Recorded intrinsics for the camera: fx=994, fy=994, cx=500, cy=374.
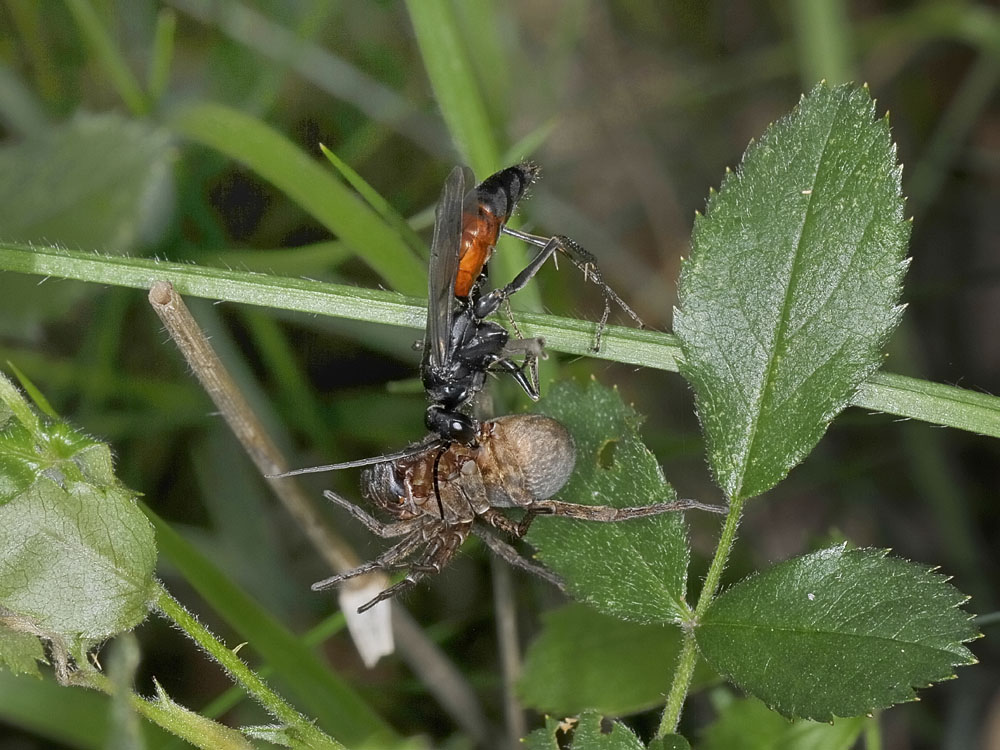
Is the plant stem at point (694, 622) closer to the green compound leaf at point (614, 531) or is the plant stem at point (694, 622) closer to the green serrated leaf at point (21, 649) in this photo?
the green compound leaf at point (614, 531)

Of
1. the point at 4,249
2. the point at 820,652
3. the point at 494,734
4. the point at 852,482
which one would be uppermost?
the point at 852,482

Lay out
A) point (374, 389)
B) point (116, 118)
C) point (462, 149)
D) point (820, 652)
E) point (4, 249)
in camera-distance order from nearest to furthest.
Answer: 1. point (820, 652)
2. point (4, 249)
3. point (462, 149)
4. point (116, 118)
5. point (374, 389)

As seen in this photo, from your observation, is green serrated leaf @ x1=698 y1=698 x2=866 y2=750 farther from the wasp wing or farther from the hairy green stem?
the wasp wing

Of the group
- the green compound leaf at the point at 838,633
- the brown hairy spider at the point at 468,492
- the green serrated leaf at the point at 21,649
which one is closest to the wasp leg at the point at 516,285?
the brown hairy spider at the point at 468,492

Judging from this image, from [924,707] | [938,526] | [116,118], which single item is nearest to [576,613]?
[924,707]

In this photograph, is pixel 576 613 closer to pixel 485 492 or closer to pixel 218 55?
pixel 485 492

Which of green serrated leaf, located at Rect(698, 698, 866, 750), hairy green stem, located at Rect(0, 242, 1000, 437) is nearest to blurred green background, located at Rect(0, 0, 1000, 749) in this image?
hairy green stem, located at Rect(0, 242, 1000, 437)

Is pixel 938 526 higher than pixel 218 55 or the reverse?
the reverse

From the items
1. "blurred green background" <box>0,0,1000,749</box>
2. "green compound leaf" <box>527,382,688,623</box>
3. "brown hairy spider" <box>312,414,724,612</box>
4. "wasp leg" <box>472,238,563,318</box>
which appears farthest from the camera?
"blurred green background" <box>0,0,1000,749</box>
